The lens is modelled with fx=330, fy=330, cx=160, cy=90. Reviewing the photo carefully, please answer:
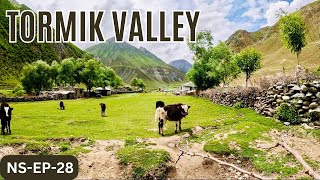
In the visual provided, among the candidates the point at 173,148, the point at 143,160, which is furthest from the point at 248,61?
the point at 143,160

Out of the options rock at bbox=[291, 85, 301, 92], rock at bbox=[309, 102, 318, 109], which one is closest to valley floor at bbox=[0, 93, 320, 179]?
rock at bbox=[309, 102, 318, 109]

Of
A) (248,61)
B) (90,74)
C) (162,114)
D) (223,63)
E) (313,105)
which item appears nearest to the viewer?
(162,114)

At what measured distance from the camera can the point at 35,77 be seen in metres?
94.8

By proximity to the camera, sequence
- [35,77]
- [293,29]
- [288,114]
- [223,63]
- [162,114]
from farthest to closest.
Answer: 1. [35,77]
2. [223,63]
3. [293,29]
4. [288,114]
5. [162,114]

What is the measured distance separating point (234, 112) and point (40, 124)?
19.4 metres

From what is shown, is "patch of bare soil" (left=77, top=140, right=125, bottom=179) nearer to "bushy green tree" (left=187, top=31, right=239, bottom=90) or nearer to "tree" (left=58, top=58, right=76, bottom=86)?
"bushy green tree" (left=187, top=31, right=239, bottom=90)

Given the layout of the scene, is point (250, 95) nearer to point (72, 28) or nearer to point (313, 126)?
point (313, 126)

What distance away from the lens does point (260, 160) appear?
17.6m

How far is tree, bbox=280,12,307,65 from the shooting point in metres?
44.2

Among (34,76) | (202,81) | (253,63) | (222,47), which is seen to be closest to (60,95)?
(34,76)

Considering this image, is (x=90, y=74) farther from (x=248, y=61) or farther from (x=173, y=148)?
(x=173, y=148)

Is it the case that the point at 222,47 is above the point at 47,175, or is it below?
above

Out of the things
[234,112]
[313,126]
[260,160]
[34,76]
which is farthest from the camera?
[34,76]

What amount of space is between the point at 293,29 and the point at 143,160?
34.9 meters
